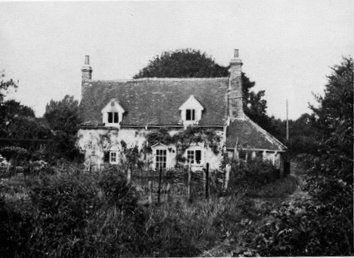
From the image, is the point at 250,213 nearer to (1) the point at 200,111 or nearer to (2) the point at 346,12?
(2) the point at 346,12

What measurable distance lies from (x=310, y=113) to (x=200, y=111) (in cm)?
1817

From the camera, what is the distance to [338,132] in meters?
8.27

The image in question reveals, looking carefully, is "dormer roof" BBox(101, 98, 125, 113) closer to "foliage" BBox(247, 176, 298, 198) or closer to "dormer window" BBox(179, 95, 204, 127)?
"dormer window" BBox(179, 95, 204, 127)

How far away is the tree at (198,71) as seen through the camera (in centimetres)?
4494

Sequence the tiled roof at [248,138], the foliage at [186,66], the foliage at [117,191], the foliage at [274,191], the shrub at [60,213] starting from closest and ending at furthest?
the shrub at [60,213], the foliage at [117,191], the foliage at [274,191], the tiled roof at [248,138], the foliage at [186,66]

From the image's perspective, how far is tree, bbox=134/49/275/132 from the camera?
44938 mm

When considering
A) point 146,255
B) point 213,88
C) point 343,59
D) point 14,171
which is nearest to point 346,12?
point 343,59

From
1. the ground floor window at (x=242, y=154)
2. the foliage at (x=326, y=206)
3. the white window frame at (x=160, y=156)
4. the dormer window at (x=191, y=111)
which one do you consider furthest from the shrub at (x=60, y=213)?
the dormer window at (x=191, y=111)

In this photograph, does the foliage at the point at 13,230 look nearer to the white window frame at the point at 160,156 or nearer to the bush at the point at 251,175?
the bush at the point at 251,175

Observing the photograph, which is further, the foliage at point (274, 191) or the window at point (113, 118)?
the window at point (113, 118)

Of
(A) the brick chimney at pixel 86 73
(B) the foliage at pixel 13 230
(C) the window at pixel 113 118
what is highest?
(A) the brick chimney at pixel 86 73

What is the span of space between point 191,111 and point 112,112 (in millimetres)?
6869

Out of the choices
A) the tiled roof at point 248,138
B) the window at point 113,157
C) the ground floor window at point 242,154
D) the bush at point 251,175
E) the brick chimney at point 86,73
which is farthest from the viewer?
the brick chimney at point 86,73

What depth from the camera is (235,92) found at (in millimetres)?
29812
